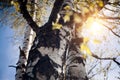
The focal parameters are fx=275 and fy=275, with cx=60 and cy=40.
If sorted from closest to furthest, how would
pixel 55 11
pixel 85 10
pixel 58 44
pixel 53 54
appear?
pixel 53 54, pixel 58 44, pixel 55 11, pixel 85 10

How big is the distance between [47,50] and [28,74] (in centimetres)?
39

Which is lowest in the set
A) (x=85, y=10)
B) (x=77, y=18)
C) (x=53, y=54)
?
(x=53, y=54)

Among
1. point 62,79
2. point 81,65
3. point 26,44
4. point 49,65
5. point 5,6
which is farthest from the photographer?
point 5,6

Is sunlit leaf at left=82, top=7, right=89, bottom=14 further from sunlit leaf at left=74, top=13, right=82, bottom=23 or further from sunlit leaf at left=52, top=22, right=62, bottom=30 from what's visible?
sunlit leaf at left=52, top=22, right=62, bottom=30

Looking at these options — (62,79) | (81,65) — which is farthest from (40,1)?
(62,79)

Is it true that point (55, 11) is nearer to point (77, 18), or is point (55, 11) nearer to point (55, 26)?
point (55, 26)

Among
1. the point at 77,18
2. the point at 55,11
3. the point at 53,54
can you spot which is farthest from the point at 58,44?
the point at 77,18

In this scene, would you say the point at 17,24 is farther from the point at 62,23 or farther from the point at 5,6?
the point at 62,23

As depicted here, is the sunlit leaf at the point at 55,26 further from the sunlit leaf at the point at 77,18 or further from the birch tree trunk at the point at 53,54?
the sunlit leaf at the point at 77,18

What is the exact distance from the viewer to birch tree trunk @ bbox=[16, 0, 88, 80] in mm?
3215

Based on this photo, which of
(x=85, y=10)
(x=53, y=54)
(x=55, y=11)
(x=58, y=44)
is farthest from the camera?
(x=85, y=10)

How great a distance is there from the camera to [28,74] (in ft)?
10.6

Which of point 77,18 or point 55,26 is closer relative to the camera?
point 55,26

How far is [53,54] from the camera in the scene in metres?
3.37
